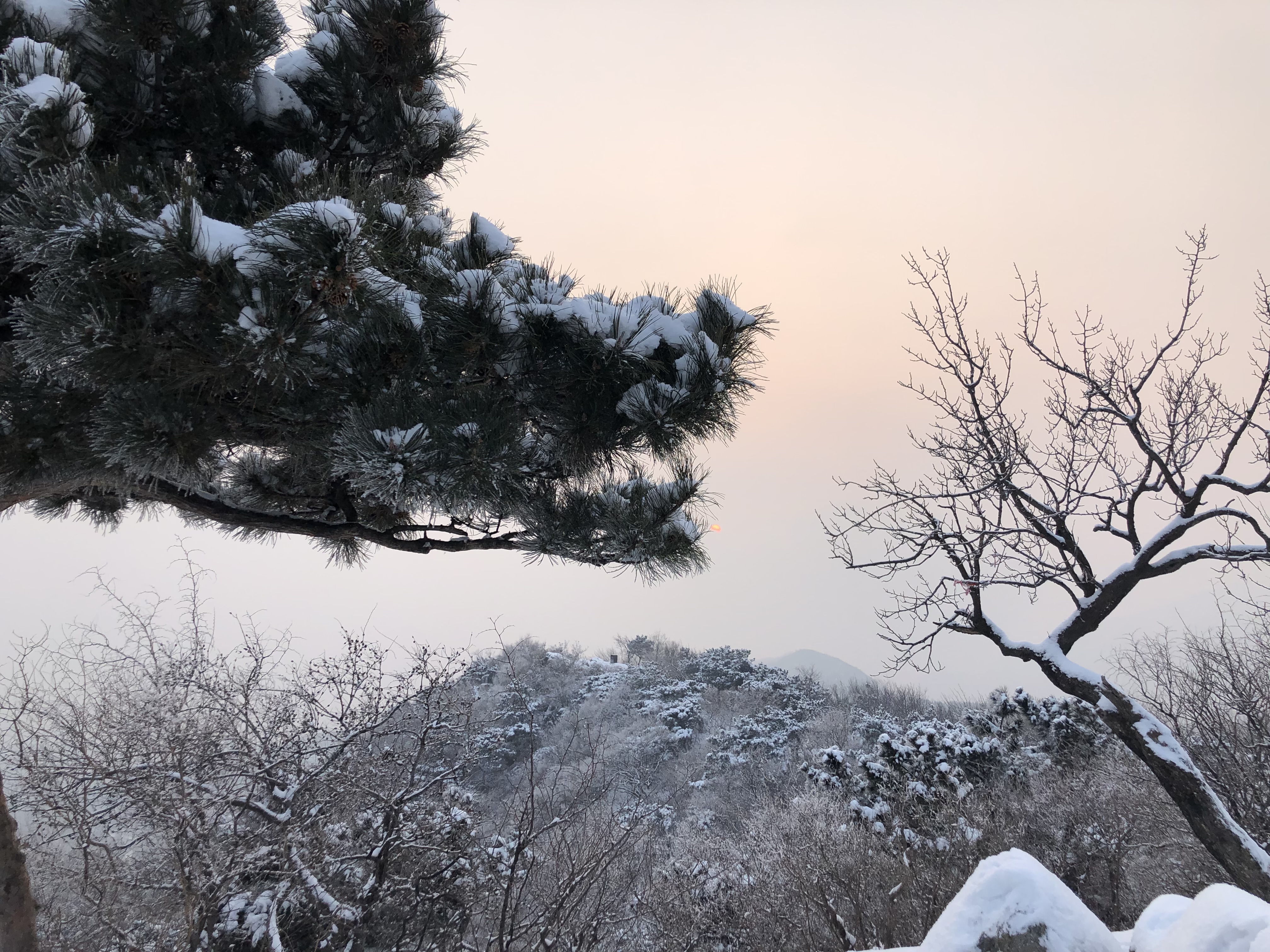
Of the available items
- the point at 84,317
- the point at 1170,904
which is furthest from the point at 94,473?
the point at 1170,904

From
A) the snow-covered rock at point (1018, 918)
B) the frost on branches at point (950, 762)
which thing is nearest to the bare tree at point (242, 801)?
the snow-covered rock at point (1018, 918)

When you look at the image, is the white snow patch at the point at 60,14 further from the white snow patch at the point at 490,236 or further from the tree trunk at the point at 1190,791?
the tree trunk at the point at 1190,791

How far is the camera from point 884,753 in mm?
9680

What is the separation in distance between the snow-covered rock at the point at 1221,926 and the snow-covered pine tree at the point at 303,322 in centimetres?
173

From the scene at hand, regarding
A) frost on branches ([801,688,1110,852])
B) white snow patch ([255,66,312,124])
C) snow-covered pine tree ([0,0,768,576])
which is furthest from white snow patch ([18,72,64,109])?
frost on branches ([801,688,1110,852])

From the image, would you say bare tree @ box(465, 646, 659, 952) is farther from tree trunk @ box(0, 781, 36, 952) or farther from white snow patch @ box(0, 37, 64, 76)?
white snow patch @ box(0, 37, 64, 76)

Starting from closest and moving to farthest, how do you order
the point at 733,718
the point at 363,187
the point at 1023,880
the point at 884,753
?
the point at 1023,880
the point at 363,187
the point at 884,753
the point at 733,718

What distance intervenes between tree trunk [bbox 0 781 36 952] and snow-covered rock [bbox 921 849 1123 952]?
313 cm

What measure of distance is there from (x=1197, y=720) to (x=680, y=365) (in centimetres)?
869

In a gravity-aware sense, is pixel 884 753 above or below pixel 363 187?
below

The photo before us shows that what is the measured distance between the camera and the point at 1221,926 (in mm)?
1657

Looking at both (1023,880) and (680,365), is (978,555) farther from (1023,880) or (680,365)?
(680,365)

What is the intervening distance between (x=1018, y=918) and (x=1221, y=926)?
0.46 meters

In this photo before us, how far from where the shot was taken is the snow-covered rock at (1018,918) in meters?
1.89
